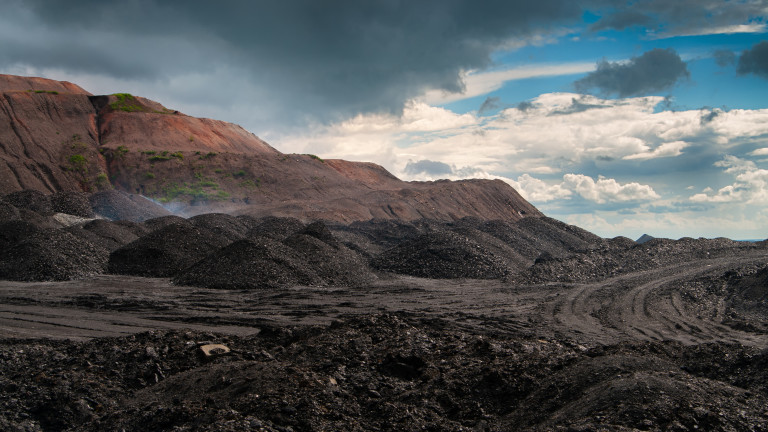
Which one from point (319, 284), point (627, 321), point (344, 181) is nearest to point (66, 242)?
point (319, 284)

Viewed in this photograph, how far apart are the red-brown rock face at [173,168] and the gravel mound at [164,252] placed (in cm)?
2923

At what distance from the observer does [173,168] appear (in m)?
67.0

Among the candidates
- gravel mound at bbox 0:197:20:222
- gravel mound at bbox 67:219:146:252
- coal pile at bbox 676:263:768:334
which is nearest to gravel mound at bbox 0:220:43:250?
gravel mound at bbox 67:219:146:252

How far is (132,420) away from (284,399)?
1768 millimetres

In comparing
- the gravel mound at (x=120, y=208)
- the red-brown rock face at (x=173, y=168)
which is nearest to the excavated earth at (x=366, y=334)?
the gravel mound at (x=120, y=208)

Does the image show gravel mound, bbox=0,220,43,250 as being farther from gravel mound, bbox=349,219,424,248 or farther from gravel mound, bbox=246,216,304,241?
gravel mound, bbox=349,219,424,248

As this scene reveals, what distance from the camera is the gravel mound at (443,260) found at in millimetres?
26766

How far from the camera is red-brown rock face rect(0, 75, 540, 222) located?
198ft

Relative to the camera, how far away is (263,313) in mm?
16375

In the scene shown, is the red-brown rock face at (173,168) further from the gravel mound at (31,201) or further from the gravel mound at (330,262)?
the gravel mound at (330,262)

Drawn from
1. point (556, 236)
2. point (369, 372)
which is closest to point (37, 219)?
point (369, 372)

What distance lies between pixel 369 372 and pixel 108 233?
79.6 ft

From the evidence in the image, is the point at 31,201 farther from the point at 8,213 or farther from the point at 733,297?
the point at 733,297

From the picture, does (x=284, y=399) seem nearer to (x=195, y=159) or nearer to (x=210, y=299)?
(x=210, y=299)
